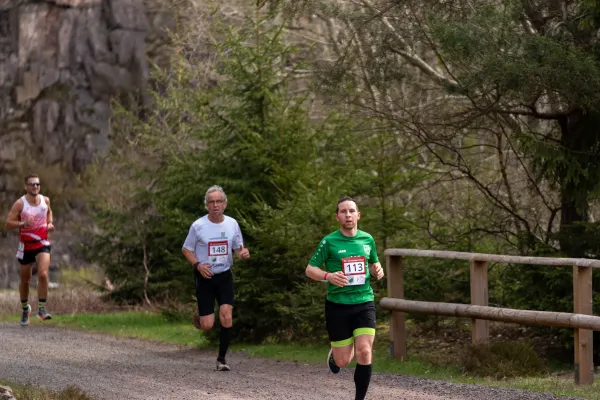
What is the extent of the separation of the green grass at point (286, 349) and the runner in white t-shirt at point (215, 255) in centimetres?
164

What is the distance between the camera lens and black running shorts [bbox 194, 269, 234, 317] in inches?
476

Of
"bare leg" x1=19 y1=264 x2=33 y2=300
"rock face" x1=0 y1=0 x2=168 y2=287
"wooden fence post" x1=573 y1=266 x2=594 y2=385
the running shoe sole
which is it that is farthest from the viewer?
"rock face" x1=0 y1=0 x2=168 y2=287

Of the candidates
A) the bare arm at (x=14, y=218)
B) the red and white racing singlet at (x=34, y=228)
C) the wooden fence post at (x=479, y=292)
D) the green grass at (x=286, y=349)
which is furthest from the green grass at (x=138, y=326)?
the wooden fence post at (x=479, y=292)

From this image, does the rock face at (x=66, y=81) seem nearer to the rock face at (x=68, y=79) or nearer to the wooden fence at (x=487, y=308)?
the rock face at (x=68, y=79)

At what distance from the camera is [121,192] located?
22.4 m

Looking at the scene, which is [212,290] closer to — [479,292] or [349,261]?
[479,292]

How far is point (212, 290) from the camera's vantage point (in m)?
12.2

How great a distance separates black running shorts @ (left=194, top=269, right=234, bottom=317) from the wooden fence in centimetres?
191

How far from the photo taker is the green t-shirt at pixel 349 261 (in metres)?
8.88

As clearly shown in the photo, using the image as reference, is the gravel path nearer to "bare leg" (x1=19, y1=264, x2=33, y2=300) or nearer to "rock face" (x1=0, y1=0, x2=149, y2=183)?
"bare leg" (x1=19, y1=264, x2=33, y2=300)

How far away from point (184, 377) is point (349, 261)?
314 cm

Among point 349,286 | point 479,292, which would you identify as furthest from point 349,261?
point 479,292

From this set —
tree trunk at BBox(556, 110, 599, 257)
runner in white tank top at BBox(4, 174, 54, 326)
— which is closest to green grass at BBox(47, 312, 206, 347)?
runner in white tank top at BBox(4, 174, 54, 326)

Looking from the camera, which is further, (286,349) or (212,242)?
(286,349)
